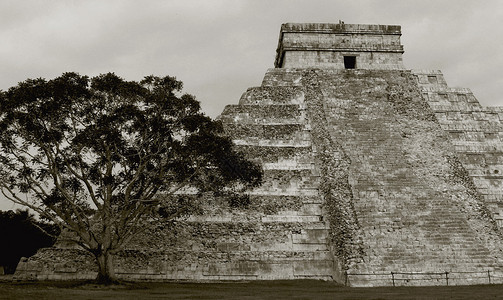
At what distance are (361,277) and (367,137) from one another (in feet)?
22.3

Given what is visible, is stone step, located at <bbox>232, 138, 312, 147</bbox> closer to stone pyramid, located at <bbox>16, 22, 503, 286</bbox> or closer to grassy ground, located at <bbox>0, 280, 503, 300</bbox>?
stone pyramid, located at <bbox>16, 22, 503, 286</bbox>

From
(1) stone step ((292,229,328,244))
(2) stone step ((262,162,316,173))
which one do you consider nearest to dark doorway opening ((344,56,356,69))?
(2) stone step ((262,162,316,173))

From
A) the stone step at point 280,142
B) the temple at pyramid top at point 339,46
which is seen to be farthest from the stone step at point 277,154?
the temple at pyramid top at point 339,46

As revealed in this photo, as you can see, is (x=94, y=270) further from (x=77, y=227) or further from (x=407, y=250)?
(x=407, y=250)

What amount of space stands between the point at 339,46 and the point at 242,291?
15534mm

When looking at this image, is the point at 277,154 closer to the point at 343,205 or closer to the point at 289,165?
the point at 289,165

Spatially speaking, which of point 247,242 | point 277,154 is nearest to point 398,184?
point 277,154

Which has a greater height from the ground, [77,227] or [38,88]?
[38,88]

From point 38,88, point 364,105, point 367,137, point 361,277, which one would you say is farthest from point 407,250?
point 38,88

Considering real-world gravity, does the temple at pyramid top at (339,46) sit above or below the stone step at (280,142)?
above

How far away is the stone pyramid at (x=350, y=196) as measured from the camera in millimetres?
13836

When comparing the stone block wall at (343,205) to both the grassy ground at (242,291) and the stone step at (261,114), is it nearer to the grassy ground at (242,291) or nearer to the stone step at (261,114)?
the stone step at (261,114)

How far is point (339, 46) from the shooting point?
78.0ft

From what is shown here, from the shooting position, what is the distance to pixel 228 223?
51.9 feet
